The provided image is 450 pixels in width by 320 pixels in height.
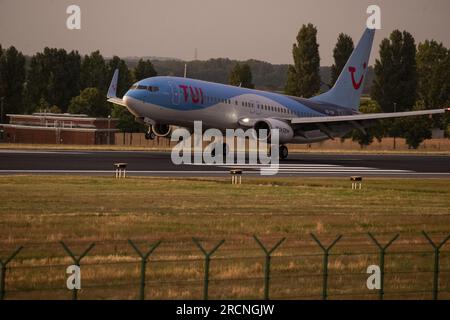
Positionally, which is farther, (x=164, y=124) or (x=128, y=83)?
(x=128, y=83)

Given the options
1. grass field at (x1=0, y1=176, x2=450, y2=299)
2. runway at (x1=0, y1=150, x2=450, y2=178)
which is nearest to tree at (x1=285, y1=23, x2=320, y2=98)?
runway at (x1=0, y1=150, x2=450, y2=178)

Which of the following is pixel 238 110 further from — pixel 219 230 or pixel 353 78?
pixel 219 230

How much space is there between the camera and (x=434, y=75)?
596ft

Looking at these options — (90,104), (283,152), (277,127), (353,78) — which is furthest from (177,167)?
(90,104)

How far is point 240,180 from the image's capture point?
48.2 meters

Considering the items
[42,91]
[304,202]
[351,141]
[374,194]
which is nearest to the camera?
[304,202]

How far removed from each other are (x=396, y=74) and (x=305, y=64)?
2124cm

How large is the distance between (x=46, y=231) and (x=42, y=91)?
142018 millimetres

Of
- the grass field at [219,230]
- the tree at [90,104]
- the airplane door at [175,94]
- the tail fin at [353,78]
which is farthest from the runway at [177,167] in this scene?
the tree at [90,104]

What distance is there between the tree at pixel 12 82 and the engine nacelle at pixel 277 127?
8361 cm

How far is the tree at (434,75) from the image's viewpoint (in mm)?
178625

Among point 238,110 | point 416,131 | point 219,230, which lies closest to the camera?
point 219,230
